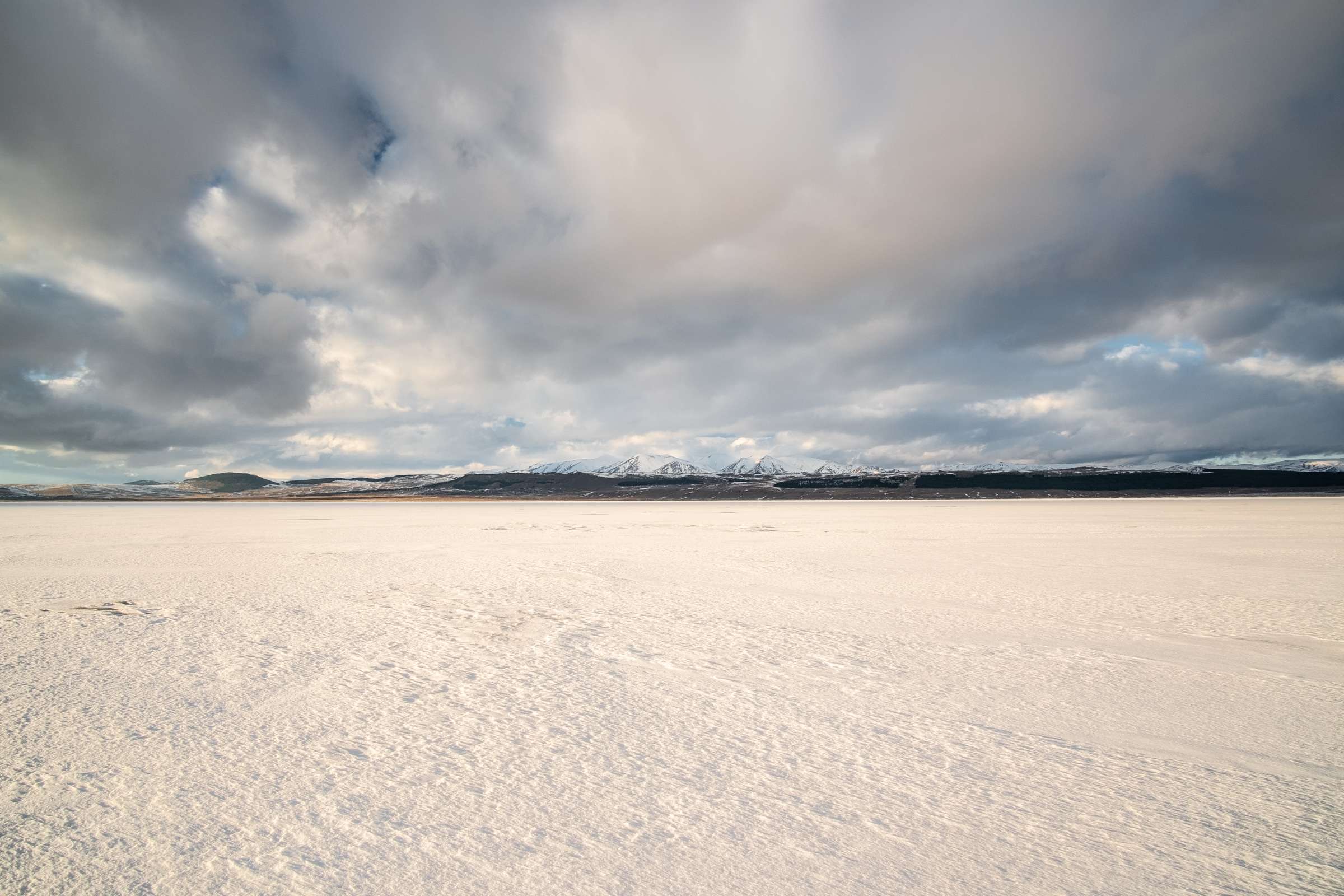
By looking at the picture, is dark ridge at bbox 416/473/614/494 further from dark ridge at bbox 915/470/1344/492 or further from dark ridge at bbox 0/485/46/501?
dark ridge at bbox 0/485/46/501

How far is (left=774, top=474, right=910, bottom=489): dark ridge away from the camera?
5266 inches

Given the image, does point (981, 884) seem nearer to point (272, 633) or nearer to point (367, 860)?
point (367, 860)

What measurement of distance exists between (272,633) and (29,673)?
2.16m

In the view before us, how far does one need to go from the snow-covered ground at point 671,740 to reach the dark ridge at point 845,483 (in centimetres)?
12637

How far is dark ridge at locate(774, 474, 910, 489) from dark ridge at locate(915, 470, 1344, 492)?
5602 mm

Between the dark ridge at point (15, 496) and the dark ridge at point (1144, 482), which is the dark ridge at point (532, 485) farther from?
the dark ridge at point (15, 496)

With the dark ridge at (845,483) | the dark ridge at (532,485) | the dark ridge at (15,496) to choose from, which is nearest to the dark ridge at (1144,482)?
the dark ridge at (845,483)

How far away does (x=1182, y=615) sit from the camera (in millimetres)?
8898

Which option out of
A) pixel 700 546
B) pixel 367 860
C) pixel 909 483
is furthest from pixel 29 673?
pixel 909 483

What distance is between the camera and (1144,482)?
446 ft

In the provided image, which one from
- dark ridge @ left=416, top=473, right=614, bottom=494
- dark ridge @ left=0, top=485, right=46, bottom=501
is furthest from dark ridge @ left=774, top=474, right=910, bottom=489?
dark ridge @ left=0, top=485, right=46, bottom=501

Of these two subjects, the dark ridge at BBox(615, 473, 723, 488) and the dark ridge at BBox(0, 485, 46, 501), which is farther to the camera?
the dark ridge at BBox(615, 473, 723, 488)

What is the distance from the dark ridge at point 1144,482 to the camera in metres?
128

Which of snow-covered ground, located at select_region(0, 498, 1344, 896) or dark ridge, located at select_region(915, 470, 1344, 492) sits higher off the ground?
dark ridge, located at select_region(915, 470, 1344, 492)
